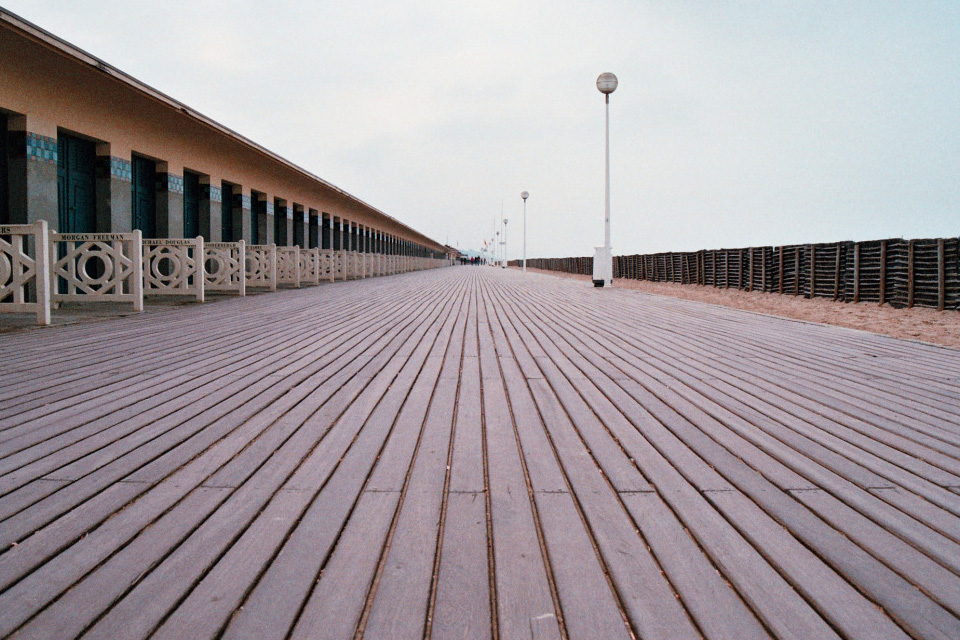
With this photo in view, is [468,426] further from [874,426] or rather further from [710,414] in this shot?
[874,426]

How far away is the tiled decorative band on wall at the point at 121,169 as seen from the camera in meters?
10.5

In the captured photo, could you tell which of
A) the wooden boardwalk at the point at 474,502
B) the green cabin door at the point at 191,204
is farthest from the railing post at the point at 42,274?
the green cabin door at the point at 191,204

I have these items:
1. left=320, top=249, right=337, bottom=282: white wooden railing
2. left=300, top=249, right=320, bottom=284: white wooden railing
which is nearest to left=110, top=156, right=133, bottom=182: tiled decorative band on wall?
left=300, top=249, right=320, bottom=284: white wooden railing

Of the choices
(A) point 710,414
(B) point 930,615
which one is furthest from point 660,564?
(A) point 710,414

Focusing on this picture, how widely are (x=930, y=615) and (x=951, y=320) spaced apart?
1012 centimetres

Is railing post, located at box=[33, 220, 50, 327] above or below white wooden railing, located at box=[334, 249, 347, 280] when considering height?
Result: below

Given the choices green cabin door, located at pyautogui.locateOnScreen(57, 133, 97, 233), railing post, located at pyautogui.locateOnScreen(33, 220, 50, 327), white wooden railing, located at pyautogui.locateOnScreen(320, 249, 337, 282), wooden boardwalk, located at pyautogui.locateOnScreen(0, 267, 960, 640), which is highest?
green cabin door, located at pyautogui.locateOnScreen(57, 133, 97, 233)

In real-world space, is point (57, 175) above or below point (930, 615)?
above

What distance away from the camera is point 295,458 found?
2.21m

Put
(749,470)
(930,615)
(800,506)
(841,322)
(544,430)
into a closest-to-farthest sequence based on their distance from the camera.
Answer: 1. (930,615)
2. (800,506)
3. (749,470)
4. (544,430)
5. (841,322)

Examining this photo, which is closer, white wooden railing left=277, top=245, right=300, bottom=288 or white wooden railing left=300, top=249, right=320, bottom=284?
white wooden railing left=277, top=245, right=300, bottom=288

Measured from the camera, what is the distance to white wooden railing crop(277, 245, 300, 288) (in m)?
14.8

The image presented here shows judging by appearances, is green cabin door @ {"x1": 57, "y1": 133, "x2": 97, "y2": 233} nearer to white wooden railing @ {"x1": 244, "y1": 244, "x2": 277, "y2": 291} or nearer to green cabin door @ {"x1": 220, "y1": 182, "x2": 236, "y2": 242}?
white wooden railing @ {"x1": 244, "y1": 244, "x2": 277, "y2": 291}

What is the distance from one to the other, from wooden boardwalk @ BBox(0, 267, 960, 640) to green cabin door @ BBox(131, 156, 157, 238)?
8.80m
